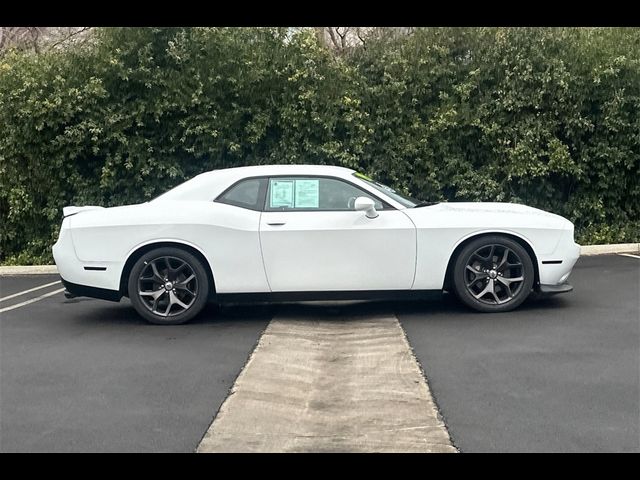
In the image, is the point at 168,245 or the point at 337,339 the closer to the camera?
the point at 337,339

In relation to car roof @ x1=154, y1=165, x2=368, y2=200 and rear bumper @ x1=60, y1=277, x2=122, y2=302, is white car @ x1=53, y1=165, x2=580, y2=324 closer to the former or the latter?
rear bumper @ x1=60, y1=277, x2=122, y2=302

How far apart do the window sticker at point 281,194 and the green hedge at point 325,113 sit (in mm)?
4402

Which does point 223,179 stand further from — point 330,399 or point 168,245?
point 330,399

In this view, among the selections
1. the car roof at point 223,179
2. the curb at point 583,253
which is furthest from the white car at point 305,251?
the curb at point 583,253

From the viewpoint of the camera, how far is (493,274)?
23.3ft

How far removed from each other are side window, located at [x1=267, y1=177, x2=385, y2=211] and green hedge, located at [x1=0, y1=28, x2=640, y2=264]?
14.4ft

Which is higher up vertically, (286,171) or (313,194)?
(286,171)

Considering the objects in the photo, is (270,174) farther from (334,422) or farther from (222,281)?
(334,422)

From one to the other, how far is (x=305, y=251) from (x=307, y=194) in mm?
568

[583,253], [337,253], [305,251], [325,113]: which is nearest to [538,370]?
[337,253]

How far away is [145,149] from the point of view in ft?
38.5

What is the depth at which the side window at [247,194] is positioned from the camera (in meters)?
7.21

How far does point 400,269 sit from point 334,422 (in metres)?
2.83

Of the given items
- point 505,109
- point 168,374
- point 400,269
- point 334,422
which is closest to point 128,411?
point 168,374
